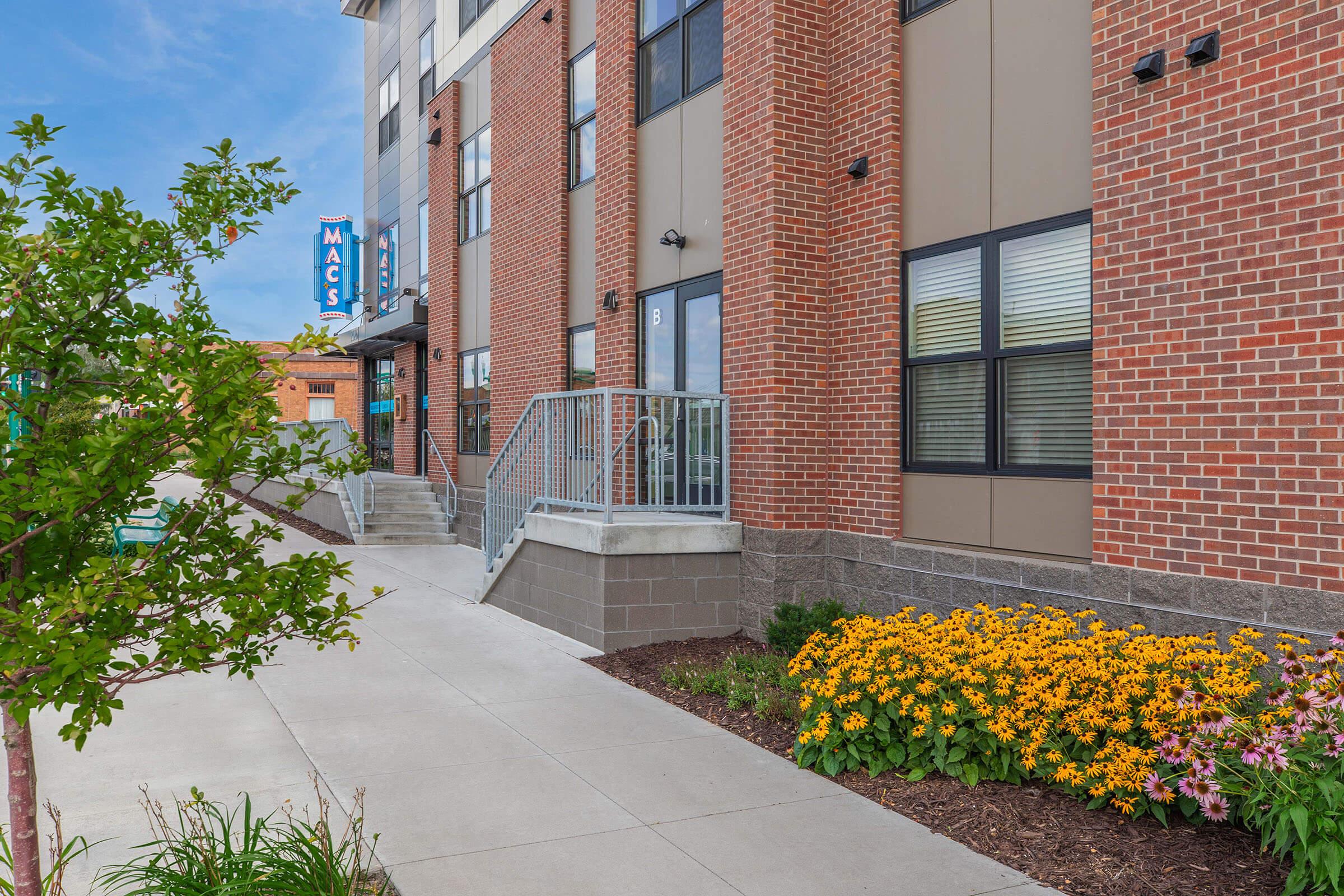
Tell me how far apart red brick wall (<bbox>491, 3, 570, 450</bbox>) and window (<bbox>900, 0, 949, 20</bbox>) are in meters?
5.82

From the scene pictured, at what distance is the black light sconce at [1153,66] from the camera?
5.98 metres

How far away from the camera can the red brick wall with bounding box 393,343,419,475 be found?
20.3m

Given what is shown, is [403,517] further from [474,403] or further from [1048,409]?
[1048,409]

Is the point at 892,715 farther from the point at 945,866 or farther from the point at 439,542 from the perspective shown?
the point at 439,542

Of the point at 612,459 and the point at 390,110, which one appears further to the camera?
the point at 390,110

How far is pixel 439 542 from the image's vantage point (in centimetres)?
1655

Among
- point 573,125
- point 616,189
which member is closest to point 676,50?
point 616,189

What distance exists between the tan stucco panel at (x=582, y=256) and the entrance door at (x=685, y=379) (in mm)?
1618

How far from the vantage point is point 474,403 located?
1661cm

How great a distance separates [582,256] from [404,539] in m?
6.25

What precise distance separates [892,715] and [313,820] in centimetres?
297

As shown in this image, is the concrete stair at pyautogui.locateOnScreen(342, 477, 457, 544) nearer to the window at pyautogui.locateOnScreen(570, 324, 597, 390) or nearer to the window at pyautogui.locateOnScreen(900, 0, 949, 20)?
the window at pyautogui.locateOnScreen(570, 324, 597, 390)

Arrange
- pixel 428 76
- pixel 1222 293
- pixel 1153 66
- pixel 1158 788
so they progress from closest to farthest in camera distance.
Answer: pixel 1158 788 → pixel 1222 293 → pixel 1153 66 → pixel 428 76

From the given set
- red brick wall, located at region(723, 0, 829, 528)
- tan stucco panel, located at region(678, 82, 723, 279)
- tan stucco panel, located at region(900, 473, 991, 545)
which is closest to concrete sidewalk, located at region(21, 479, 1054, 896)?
red brick wall, located at region(723, 0, 829, 528)
